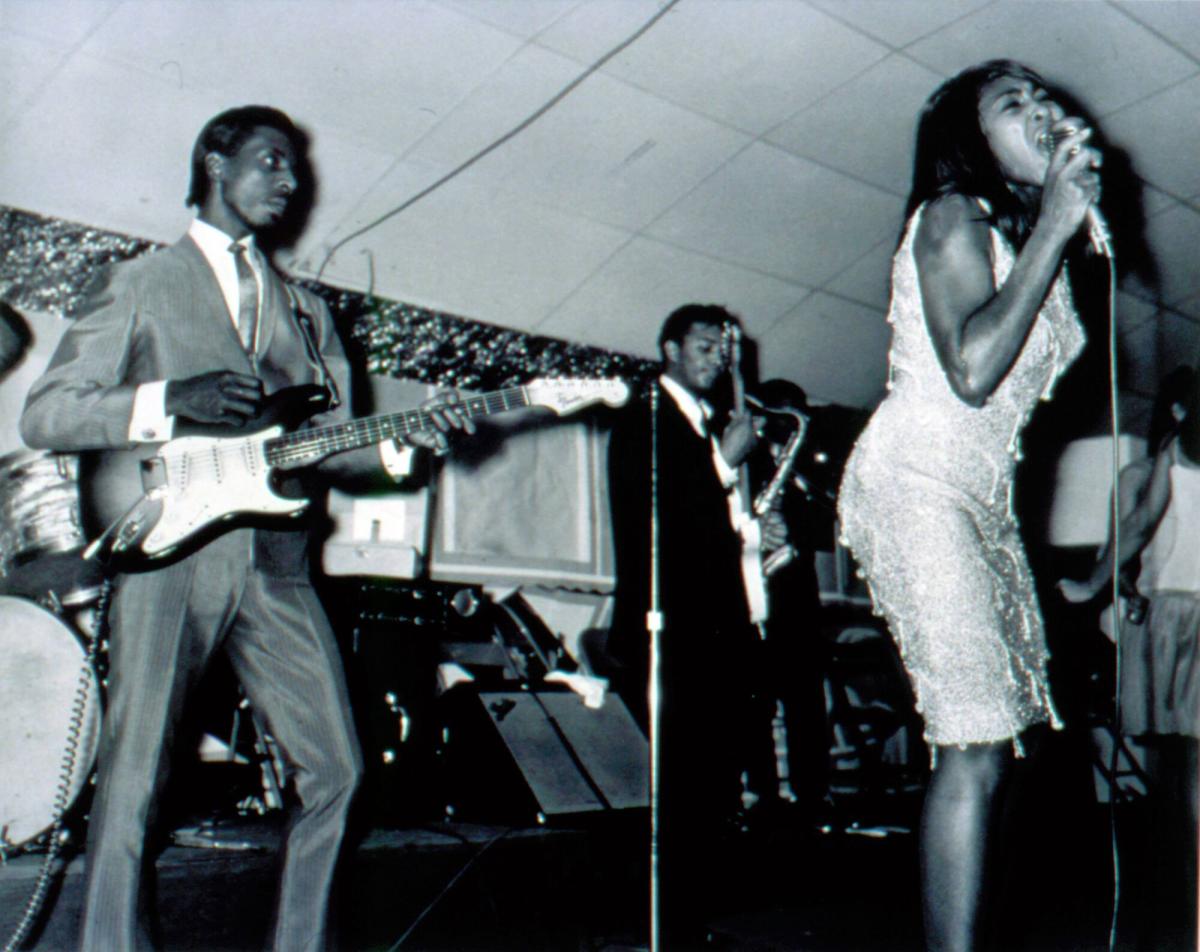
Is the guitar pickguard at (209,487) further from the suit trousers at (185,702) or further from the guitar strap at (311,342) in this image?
the guitar strap at (311,342)

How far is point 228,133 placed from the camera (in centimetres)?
253

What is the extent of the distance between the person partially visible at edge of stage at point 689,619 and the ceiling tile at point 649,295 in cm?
125

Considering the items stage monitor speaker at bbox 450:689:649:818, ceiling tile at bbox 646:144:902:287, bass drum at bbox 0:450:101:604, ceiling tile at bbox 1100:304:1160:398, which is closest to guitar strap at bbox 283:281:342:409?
bass drum at bbox 0:450:101:604

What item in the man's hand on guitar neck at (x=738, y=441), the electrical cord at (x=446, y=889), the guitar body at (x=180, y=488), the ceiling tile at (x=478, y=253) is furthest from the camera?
the ceiling tile at (x=478, y=253)

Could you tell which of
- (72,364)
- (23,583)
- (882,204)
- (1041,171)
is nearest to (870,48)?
(882,204)

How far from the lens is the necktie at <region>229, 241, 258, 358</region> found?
2.38 meters

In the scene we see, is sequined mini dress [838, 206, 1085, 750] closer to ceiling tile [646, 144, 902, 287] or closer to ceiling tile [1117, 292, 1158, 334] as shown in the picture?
ceiling tile [646, 144, 902, 287]

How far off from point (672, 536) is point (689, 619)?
0.27 meters

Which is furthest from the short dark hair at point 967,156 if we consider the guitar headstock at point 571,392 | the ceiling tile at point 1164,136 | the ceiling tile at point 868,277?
the ceiling tile at point 868,277

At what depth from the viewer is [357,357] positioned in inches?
183

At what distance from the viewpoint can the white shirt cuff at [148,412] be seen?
6.83ft

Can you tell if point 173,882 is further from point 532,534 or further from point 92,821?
point 532,534

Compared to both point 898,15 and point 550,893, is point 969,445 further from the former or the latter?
point 898,15

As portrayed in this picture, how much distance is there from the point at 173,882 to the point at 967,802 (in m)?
1.71
